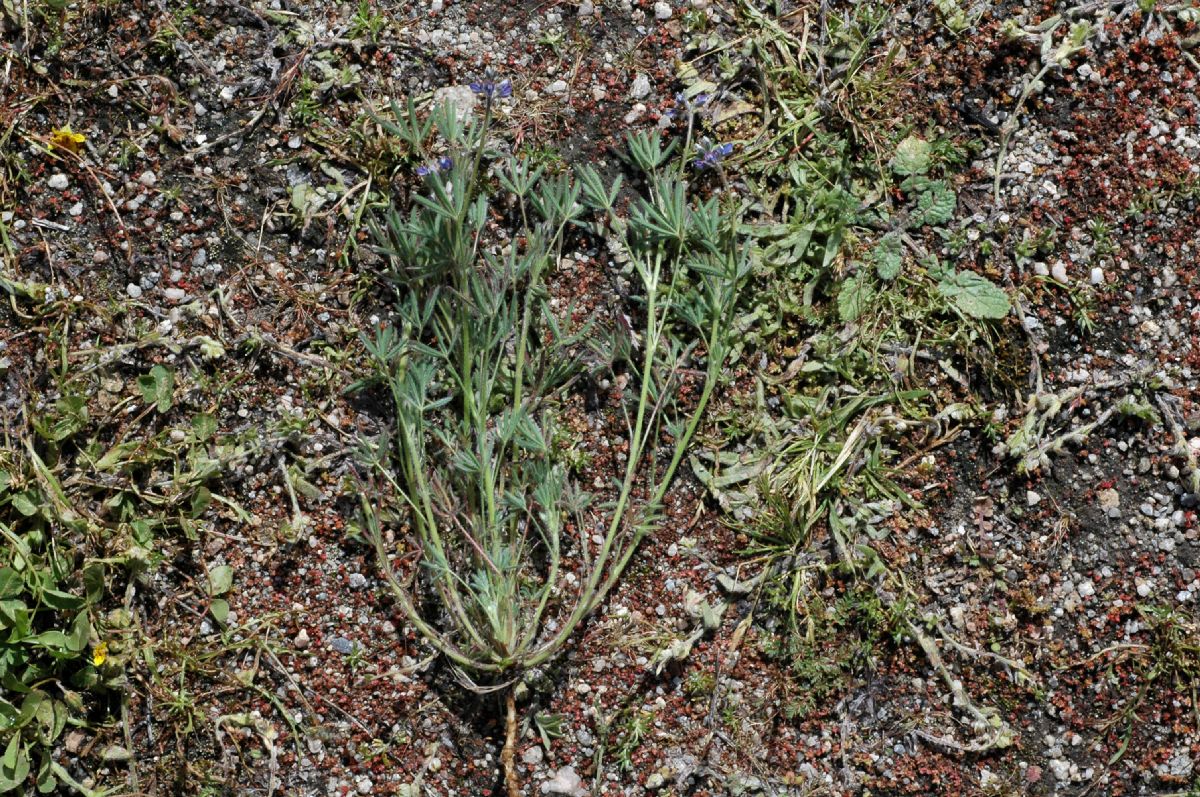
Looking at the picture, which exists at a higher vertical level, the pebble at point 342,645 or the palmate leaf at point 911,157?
the palmate leaf at point 911,157

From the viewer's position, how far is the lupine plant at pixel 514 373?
3264 mm

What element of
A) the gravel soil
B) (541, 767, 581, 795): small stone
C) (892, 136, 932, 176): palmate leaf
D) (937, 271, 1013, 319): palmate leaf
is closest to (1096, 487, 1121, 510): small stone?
the gravel soil

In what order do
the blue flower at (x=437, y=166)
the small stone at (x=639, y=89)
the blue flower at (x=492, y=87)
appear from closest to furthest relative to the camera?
the blue flower at (x=492, y=87) → the blue flower at (x=437, y=166) → the small stone at (x=639, y=89)

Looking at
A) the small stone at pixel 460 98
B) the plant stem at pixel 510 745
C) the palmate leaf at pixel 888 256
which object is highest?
the small stone at pixel 460 98

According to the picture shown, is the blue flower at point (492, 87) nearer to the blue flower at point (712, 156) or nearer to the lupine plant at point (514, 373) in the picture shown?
the lupine plant at point (514, 373)

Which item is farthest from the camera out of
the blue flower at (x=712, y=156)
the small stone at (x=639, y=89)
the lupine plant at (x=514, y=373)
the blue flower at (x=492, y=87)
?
the small stone at (x=639, y=89)

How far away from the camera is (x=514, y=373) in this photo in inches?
135

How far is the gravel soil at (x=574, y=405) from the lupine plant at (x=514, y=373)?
112 millimetres

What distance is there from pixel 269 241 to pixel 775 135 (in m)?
1.72

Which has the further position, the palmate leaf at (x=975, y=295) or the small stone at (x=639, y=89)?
the small stone at (x=639, y=89)

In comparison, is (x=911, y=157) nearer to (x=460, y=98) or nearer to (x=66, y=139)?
(x=460, y=98)

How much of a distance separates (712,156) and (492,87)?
76 cm

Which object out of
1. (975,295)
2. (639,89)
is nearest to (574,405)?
(639,89)

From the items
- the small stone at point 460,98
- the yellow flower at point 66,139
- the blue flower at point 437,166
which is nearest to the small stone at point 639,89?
the small stone at point 460,98
